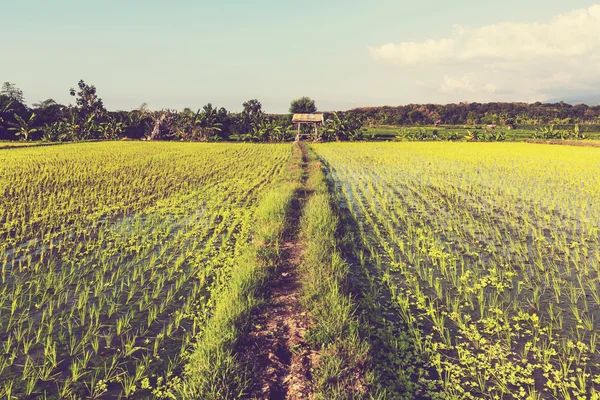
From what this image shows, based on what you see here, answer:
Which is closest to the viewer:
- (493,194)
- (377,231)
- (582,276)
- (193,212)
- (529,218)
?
(582,276)

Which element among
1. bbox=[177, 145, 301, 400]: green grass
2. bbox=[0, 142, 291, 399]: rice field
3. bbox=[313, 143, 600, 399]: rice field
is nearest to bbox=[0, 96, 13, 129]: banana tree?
bbox=[0, 142, 291, 399]: rice field

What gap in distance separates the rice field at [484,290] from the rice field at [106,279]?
2134 mm

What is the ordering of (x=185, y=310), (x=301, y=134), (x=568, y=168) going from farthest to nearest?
1. (x=301, y=134)
2. (x=568, y=168)
3. (x=185, y=310)

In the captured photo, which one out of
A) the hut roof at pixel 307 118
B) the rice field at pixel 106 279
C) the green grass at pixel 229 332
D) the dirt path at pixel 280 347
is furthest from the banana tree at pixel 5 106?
the dirt path at pixel 280 347

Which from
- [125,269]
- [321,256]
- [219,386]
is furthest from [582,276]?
[125,269]

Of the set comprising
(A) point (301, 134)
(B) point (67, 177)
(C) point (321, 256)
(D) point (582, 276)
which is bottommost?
(D) point (582, 276)

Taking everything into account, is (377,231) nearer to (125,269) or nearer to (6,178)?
(125,269)

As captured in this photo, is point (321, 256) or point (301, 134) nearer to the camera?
point (321, 256)

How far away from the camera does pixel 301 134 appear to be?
40.9 m

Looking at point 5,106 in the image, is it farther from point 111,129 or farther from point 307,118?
point 307,118

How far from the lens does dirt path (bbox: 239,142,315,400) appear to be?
264 cm

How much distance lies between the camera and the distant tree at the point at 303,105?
62.9 meters

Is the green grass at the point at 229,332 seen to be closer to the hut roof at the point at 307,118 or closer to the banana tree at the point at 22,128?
the hut roof at the point at 307,118

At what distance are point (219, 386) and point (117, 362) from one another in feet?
3.53
